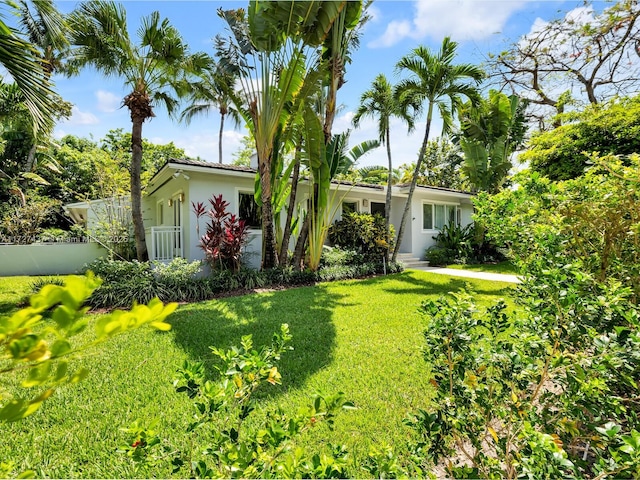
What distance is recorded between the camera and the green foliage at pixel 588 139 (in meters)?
8.52

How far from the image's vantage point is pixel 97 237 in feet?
39.1

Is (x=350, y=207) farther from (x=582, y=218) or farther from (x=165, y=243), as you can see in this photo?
(x=582, y=218)

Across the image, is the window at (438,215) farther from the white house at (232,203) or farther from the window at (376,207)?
the window at (376,207)

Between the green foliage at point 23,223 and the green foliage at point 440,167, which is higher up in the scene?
the green foliage at point 440,167

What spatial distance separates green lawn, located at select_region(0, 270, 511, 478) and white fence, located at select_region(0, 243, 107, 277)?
8963mm

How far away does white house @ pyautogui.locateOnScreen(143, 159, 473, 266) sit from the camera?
35.2 ft

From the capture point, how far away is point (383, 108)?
12672 millimetres

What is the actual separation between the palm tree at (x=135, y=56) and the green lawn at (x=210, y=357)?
5.38m

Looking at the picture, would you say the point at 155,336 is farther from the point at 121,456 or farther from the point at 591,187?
the point at 591,187

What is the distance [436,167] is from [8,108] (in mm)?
30254

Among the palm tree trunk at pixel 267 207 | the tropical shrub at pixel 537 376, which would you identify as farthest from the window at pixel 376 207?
the tropical shrub at pixel 537 376

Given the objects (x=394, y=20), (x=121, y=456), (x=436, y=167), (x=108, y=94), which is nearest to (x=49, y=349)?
(x=121, y=456)

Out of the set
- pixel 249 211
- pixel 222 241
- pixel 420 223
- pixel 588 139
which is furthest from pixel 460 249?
pixel 222 241

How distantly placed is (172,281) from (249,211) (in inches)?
186
